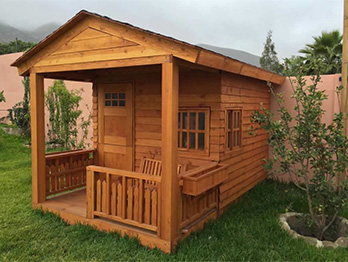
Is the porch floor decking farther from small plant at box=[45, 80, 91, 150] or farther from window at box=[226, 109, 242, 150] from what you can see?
small plant at box=[45, 80, 91, 150]

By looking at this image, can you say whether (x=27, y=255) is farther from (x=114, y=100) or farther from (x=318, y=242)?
(x=318, y=242)

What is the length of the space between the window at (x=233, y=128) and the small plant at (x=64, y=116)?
610 centimetres

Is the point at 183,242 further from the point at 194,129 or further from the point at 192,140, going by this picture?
the point at 194,129

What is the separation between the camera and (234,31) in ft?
316

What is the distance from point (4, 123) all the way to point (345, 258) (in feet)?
56.6

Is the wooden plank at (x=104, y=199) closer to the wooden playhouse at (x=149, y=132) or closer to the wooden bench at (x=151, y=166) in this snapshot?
the wooden playhouse at (x=149, y=132)

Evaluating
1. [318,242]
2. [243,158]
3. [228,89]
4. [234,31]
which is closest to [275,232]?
[318,242]

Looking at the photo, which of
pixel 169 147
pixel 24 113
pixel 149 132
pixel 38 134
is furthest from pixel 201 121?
pixel 24 113

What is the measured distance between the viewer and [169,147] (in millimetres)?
3686

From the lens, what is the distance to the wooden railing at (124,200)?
3.97 metres

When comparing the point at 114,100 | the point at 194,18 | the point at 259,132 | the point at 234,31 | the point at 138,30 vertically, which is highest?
the point at 194,18

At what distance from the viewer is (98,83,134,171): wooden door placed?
5.90m

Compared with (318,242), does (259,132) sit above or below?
above

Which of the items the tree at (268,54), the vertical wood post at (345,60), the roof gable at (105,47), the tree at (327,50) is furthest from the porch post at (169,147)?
the tree at (268,54)
